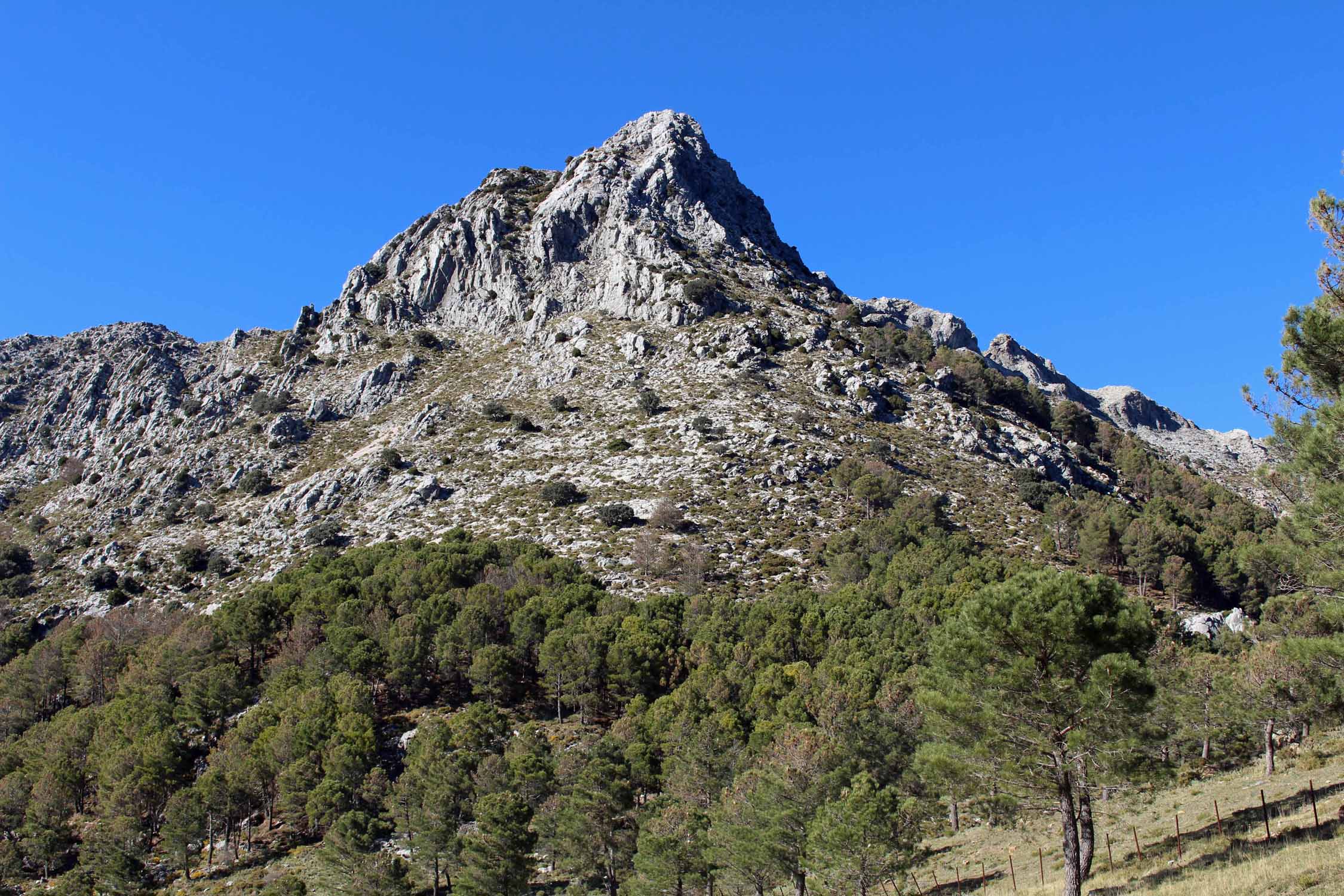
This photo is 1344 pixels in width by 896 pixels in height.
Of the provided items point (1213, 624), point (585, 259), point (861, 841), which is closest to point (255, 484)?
point (585, 259)

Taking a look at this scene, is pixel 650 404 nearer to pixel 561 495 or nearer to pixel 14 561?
pixel 561 495

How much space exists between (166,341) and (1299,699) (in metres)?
178

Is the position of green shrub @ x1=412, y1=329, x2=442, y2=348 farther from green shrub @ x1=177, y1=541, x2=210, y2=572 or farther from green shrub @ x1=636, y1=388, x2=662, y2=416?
green shrub @ x1=177, y1=541, x2=210, y2=572

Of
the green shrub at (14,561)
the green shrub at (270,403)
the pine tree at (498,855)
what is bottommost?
the pine tree at (498,855)

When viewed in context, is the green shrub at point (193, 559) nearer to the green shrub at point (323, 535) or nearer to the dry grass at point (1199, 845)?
the green shrub at point (323, 535)

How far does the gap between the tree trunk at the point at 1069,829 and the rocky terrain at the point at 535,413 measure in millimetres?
51864

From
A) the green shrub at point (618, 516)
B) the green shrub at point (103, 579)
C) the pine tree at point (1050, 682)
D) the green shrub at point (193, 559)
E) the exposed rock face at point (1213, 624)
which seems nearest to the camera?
the pine tree at point (1050, 682)

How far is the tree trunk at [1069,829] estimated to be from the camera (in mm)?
21922

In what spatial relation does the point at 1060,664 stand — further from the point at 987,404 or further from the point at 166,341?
the point at 166,341

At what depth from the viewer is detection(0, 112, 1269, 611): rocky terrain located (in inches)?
3455

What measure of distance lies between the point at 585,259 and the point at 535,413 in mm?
38738

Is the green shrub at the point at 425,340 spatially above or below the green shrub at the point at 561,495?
above

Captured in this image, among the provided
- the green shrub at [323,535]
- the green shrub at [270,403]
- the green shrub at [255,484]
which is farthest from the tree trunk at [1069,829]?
the green shrub at [270,403]

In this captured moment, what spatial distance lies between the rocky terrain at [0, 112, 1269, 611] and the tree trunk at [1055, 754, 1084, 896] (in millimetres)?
51864
